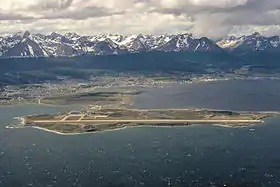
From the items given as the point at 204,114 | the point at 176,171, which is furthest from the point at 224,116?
the point at 176,171

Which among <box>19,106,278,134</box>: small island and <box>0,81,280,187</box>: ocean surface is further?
<box>19,106,278,134</box>: small island

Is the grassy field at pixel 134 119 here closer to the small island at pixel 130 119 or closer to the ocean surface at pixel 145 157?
the small island at pixel 130 119

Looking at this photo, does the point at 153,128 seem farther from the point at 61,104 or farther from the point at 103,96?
the point at 103,96

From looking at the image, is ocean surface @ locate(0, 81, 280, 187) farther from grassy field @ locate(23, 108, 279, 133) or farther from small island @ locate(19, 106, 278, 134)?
grassy field @ locate(23, 108, 279, 133)

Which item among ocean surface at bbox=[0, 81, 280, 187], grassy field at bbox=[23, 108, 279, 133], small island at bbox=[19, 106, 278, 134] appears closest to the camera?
ocean surface at bbox=[0, 81, 280, 187]

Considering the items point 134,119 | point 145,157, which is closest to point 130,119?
point 134,119

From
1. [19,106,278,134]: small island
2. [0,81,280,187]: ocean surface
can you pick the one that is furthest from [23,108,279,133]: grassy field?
[0,81,280,187]: ocean surface

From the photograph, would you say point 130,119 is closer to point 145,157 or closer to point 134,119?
point 134,119

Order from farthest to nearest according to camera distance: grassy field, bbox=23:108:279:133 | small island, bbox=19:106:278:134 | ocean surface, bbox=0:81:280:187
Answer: grassy field, bbox=23:108:279:133 < small island, bbox=19:106:278:134 < ocean surface, bbox=0:81:280:187
